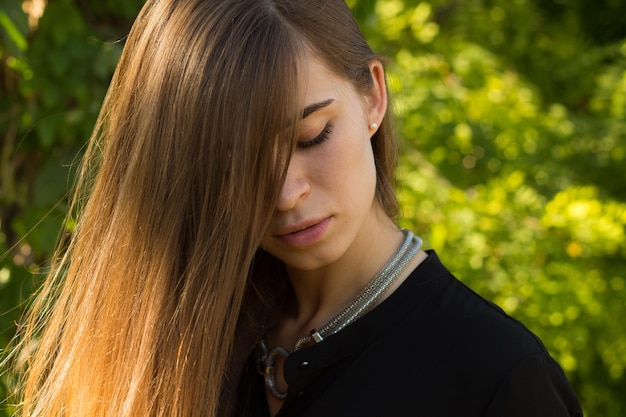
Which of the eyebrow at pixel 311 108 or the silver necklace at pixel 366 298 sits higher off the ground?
the eyebrow at pixel 311 108

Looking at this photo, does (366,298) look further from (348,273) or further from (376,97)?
(376,97)

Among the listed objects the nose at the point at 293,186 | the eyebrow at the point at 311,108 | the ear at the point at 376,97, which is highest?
the eyebrow at the point at 311,108

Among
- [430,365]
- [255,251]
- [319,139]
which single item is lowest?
[430,365]

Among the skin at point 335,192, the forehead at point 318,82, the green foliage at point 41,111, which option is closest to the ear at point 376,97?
the skin at point 335,192

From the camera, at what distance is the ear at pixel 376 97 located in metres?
1.55

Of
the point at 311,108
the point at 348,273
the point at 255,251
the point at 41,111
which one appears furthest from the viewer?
the point at 41,111

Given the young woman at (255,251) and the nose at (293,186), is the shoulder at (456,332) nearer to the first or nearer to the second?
the young woman at (255,251)

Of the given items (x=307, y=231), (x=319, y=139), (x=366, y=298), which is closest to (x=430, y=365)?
(x=366, y=298)

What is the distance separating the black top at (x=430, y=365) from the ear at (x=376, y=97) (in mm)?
266

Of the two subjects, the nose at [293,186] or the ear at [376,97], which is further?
the ear at [376,97]

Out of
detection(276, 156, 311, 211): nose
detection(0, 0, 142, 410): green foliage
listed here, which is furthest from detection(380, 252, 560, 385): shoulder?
detection(0, 0, 142, 410): green foliage

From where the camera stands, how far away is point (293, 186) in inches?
54.7

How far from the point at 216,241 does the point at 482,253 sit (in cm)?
137

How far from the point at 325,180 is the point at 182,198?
244 millimetres
